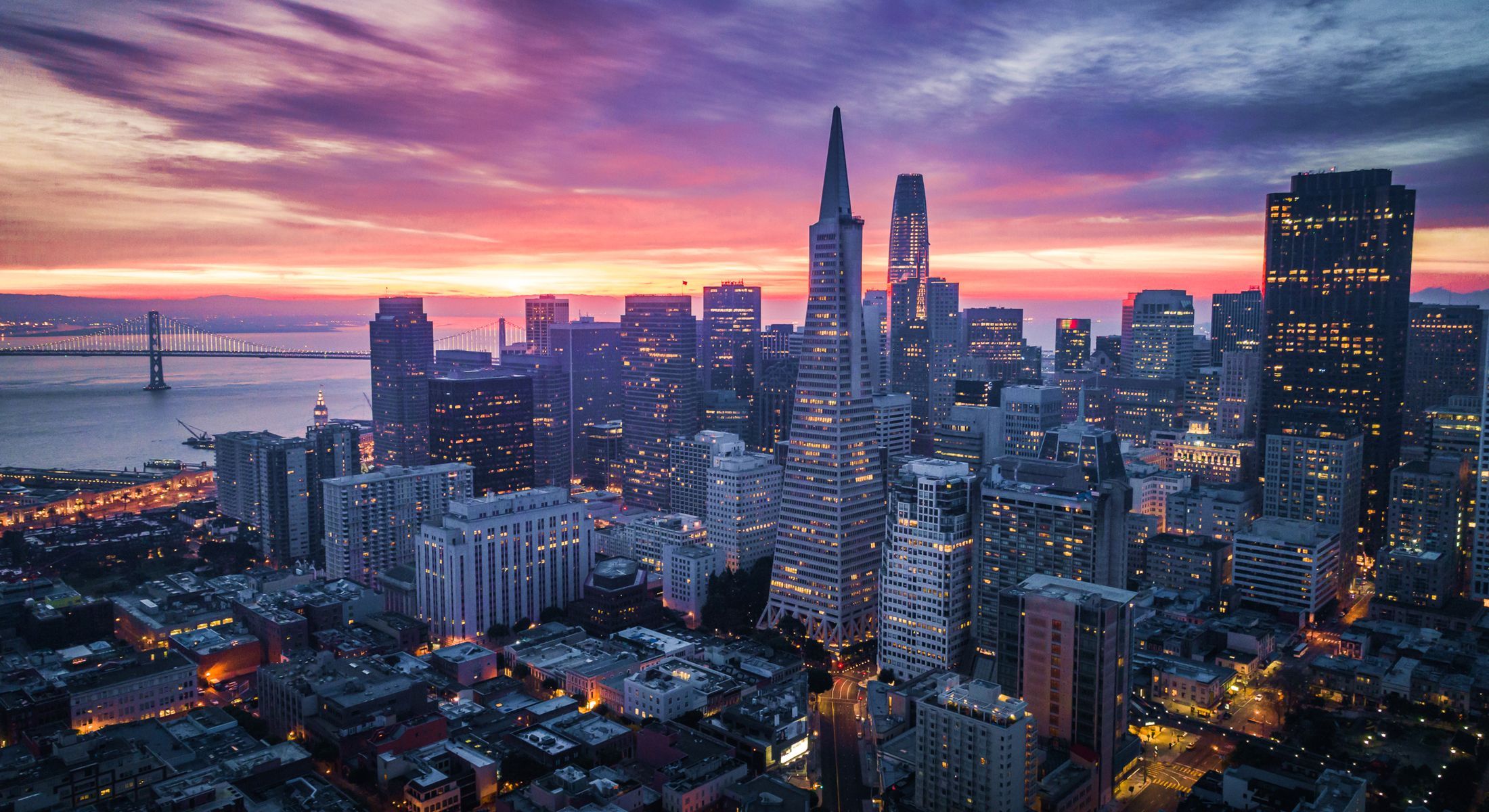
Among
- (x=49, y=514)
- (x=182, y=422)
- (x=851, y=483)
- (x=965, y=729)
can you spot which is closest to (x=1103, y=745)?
(x=965, y=729)

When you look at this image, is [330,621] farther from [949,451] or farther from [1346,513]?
[1346,513]

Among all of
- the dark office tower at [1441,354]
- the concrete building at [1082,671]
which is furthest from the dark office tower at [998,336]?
the concrete building at [1082,671]

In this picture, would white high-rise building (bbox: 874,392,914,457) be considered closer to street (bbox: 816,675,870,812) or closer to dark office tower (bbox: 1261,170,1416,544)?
dark office tower (bbox: 1261,170,1416,544)

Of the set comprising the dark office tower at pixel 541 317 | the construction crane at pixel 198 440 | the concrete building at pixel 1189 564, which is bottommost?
the concrete building at pixel 1189 564

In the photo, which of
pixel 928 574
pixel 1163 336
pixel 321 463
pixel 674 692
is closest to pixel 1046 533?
pixel 928 574

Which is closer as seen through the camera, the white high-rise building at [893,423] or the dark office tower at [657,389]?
the white high-rise building at [893,423]

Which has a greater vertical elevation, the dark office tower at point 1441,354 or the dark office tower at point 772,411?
the dark office tower at point 1441,354

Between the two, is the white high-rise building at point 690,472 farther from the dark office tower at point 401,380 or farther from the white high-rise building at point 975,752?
the white high-rise building at point 975,752

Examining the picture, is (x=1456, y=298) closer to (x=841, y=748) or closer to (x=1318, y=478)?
(x=1318, y=478)
